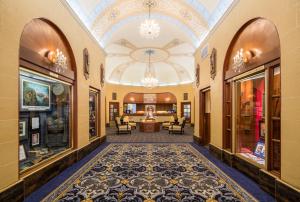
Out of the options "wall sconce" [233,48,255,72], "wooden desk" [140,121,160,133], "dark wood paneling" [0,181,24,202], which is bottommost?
"wooden desk" [140,121,160,133]

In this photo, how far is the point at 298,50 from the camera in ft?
7.73

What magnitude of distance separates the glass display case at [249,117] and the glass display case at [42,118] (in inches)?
184

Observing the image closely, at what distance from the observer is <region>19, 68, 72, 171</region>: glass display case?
10.7 ft

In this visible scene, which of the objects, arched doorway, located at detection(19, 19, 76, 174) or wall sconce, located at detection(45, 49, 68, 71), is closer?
arched doorway, located at detection(19, 19, 76, 174)

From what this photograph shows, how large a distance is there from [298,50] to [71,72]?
482 cm

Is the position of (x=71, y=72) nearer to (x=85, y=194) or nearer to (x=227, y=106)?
(x=85, y=194)

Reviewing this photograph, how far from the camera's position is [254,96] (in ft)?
14.0

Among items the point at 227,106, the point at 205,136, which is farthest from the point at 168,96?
Answer: the point at 227,106

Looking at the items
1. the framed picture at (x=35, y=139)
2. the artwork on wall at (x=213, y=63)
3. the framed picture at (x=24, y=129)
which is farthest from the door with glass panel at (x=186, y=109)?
the framed picture at (x=24, y=129)

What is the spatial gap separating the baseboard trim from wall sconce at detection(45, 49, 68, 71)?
→ 2250 millimetres

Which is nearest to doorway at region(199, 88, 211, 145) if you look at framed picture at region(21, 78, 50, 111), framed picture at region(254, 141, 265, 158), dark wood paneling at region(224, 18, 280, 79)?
dark wood paneling at region(224, 18, 280, 79)

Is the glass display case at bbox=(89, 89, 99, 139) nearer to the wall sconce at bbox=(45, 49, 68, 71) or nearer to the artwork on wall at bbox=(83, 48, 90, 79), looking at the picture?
the artwork on wall at bbox=(83, 48, 90, 79)

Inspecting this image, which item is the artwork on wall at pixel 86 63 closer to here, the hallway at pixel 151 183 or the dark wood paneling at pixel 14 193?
the hallway at pixel 151 183

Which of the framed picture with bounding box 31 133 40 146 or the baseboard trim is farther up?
the framed picture with bounding box 31 133 40 146
